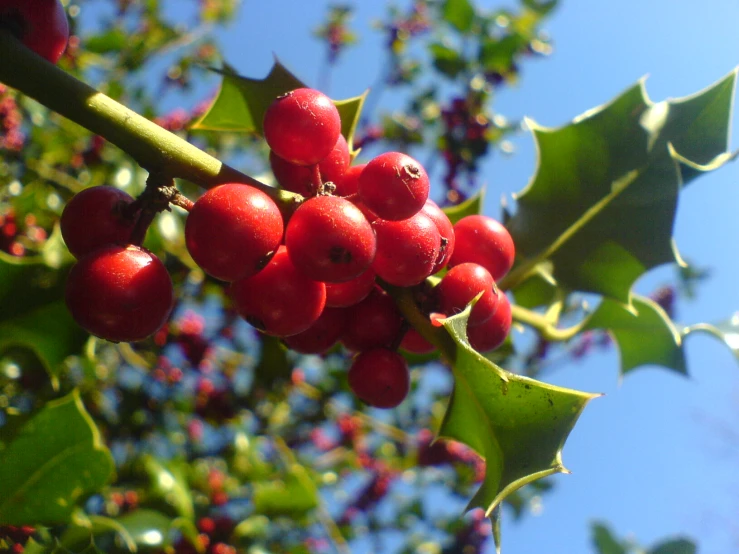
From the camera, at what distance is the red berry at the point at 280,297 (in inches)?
40.7

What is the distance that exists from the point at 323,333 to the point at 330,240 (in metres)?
0.37

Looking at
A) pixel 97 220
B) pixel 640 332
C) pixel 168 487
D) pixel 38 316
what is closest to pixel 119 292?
pixel 97 220

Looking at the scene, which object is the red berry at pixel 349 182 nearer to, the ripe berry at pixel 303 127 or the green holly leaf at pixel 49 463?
the ripe berry at pixel 303 127

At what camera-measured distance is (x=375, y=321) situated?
121 cm

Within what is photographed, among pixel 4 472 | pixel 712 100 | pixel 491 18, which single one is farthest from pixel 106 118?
pixel 491 18

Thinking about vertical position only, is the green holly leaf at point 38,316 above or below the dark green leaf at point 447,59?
below

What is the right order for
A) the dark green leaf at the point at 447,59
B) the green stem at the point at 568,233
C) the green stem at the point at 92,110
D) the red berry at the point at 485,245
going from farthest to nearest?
the dark green leaf at the point at 447,59 → the green stem at the point at 568,233 → the red berry at the point at 485,245 → the green stem at the point at 92,110

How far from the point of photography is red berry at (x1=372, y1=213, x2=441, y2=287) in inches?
40.4

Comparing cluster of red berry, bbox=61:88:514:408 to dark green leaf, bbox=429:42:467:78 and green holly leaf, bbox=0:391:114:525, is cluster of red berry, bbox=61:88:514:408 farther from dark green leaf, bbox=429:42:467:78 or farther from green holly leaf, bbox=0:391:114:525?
dark green leaf, bbox=429:42:467:78

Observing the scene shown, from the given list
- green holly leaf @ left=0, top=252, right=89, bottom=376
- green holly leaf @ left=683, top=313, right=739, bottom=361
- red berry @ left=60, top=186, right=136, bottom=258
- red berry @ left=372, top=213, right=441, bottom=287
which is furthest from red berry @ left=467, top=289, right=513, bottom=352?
green holly leaf @ left=0, top=252, right=89, bottom=376

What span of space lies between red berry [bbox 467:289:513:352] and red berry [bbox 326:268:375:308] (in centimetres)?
23

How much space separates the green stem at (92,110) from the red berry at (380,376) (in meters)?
0.51

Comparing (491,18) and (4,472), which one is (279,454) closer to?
(4,472)

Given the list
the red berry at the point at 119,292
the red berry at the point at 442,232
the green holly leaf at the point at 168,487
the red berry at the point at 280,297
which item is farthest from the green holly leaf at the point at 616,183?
the green holly leaf at the point at 168,487
